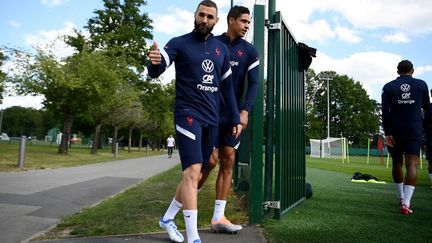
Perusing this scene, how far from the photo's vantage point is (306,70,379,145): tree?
80812mm

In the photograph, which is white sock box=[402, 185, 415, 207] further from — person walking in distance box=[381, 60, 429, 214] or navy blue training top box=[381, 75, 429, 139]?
navy blue training top box=[381, 75, 429, 139]

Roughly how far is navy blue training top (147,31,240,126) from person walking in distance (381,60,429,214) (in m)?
3.40

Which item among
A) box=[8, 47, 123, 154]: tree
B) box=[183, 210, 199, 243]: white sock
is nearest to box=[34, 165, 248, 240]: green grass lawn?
box=[183, 210, 199, 243]: white sock

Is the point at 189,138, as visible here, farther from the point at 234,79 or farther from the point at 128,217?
the point at 128,217

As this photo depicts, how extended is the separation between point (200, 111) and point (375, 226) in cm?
259

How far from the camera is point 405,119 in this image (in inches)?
231

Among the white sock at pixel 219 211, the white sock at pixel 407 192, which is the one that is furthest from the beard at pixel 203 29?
the white sock at pixel 407 192

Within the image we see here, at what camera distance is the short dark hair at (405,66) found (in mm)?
6039

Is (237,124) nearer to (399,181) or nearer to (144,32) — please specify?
(399,181)

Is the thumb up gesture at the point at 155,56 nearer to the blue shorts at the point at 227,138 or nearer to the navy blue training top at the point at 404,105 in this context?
the blue shorts at the point at 227,138

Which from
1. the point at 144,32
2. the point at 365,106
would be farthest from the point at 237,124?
the point at 365,106

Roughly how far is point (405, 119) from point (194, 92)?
146 inches

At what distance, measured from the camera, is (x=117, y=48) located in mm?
33844

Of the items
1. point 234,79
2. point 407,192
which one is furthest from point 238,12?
point 407,192
